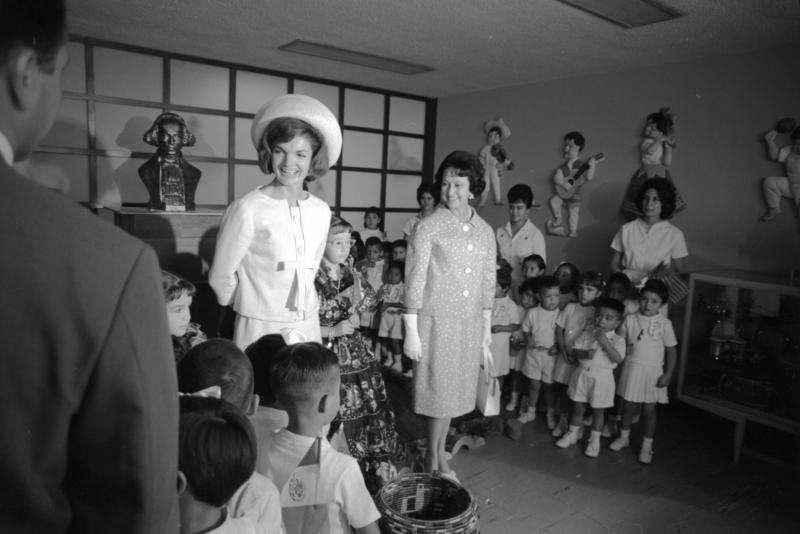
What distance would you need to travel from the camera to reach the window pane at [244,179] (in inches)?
195

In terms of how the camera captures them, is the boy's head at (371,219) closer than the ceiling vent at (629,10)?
No

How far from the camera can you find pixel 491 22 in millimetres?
3195

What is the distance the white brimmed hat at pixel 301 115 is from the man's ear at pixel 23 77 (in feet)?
4.94

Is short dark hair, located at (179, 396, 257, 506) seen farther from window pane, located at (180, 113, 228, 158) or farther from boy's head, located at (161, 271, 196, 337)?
window pane, located at (180, 113, 228, 158)

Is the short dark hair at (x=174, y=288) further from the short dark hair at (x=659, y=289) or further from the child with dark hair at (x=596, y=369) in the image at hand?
the short dark hair at (x=659, y=289)

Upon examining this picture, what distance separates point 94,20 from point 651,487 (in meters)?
4.15

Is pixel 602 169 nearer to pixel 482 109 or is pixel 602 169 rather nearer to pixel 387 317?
pixel 482 109

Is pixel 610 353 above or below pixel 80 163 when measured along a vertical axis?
below

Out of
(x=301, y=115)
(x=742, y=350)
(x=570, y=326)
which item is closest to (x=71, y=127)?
(x=301, y=115)

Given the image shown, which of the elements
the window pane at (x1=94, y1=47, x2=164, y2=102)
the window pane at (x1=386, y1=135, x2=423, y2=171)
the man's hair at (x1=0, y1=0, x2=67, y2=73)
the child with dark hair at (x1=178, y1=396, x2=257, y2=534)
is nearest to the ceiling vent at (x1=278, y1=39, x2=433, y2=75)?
the window pane at (x1=94, y1=47, x2=164, y2=102)

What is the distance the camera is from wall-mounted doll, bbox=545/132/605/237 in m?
4.55

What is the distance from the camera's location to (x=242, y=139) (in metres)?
4.94

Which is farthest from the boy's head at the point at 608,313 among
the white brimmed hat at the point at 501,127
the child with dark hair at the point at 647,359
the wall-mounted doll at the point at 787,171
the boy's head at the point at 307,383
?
the white brimmed hat at the point at 501,127

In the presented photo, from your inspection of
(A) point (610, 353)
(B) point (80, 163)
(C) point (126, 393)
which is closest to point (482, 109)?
(A) point (610, 353)
